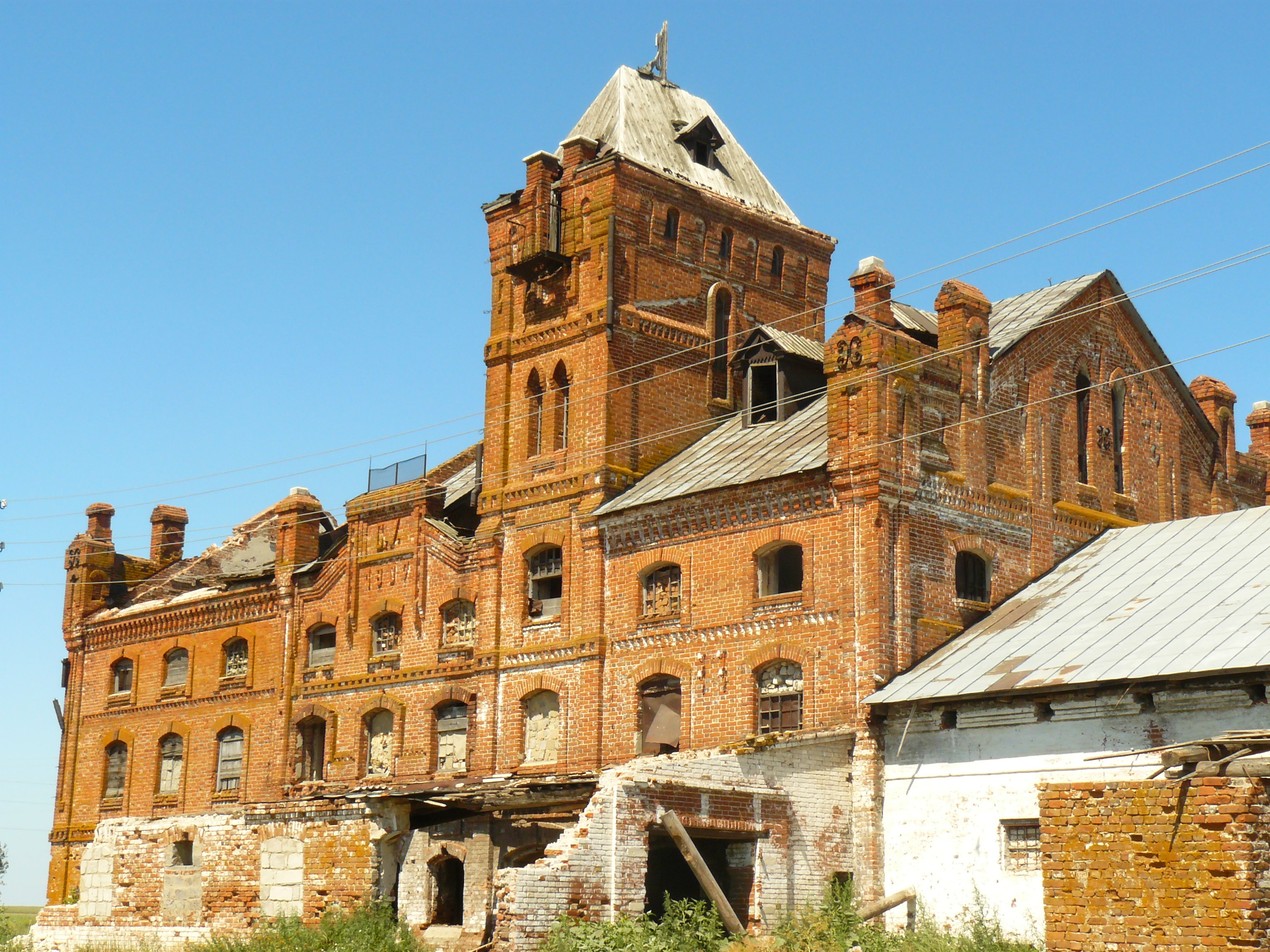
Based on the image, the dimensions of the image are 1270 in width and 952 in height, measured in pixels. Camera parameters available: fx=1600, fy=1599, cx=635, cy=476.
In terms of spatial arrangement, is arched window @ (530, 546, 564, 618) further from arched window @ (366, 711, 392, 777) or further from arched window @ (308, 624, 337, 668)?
arched window @ (308, 624, 337, 668)

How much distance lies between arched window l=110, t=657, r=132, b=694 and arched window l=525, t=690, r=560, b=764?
51.5 feet

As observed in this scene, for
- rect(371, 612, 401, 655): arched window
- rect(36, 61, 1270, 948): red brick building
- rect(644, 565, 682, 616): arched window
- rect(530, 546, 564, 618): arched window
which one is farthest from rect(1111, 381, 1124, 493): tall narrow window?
rect(371, 612, 401, 655): arched window

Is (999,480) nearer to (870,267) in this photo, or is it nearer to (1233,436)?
(870,267)

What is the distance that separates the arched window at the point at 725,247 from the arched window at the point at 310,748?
46.5 feet

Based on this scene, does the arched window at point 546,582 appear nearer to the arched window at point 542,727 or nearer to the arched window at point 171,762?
the arched window at point 542,727

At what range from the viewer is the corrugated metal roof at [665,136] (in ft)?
115

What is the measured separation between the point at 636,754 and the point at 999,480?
840 centimetres

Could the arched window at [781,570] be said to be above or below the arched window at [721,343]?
below

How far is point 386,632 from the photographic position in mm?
36531

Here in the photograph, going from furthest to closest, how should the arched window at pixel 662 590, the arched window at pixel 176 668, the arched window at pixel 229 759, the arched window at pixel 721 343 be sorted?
1. the arched window at pixel 176 668
2. the arched window at pixel 229 759
3. the arched window at pixel 721 343
4. the arched window at pixel 662 590

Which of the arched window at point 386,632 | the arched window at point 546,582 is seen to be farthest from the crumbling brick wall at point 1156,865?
the arched window at point 386,632

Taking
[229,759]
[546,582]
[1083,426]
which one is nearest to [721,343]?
[546,582]

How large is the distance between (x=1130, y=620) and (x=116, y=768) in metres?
28.3

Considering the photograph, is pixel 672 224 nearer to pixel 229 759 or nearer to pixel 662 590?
pixel 662 590
